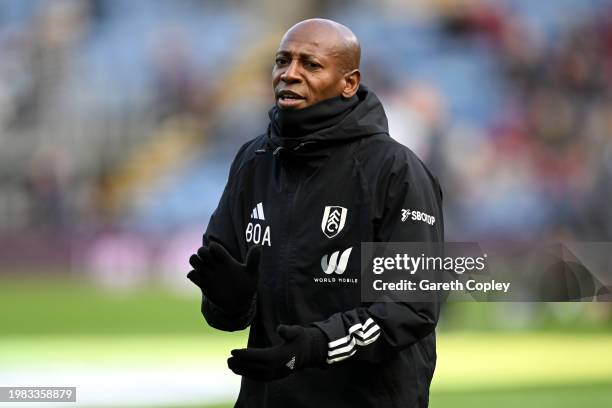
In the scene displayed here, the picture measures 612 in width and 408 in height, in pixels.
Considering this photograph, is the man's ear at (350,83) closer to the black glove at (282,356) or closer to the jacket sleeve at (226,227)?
the jacket sleeve at (226,227)

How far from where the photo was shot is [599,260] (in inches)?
470

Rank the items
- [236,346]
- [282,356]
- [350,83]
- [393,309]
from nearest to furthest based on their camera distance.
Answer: [282,356]
[393,309]
[350,83]
[236,346]

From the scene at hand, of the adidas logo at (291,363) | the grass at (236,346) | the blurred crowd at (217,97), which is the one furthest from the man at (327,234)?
the blurred crowd at (217,97)

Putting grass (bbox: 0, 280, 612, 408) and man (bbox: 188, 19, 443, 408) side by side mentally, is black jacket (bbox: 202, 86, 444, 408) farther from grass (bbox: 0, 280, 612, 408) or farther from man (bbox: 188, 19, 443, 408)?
grass (bbox: 0, 280, 612, 408)

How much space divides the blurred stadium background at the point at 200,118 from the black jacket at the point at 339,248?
46.8 ft

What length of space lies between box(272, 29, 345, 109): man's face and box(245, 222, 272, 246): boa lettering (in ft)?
1.53

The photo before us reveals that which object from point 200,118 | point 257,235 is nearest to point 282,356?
point 257,235

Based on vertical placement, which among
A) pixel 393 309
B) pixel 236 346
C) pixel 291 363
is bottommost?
pixel 291 363

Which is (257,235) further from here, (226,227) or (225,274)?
(225,274)

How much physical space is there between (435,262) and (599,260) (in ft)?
25.2

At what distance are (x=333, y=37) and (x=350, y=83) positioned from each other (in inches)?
7.6

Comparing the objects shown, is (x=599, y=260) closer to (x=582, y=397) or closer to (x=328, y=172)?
(x=582, y=397)

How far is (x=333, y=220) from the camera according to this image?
4.63 metres

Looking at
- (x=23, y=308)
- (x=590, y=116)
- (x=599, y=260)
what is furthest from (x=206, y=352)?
(x=590, y=116)
